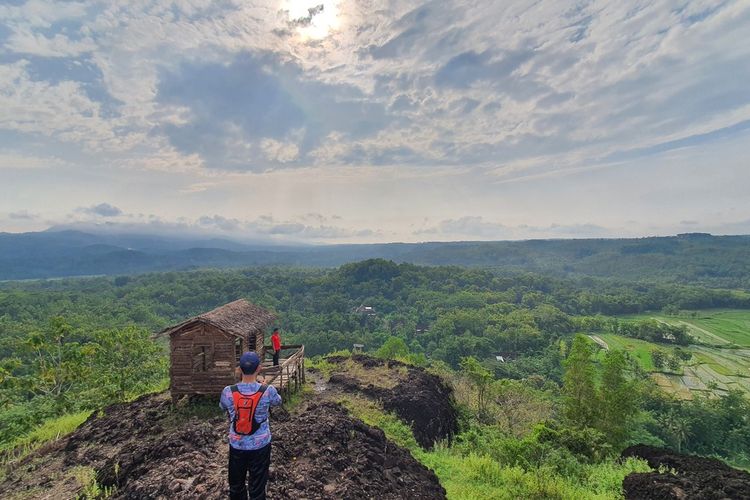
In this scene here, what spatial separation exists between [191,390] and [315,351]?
65178 millimetres

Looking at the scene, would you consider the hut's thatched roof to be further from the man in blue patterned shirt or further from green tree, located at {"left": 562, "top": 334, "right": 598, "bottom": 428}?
green tree, located at {"left": 562, "top": 334, "right": 598, "bottom": 428}

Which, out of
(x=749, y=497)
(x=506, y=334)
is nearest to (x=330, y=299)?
(x=506, y=334)

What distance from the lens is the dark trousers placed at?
6.13 meters

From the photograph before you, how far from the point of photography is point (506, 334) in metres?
93.7

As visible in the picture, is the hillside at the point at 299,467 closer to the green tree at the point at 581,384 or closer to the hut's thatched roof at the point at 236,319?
the hut's thatched roof at the point at 236,319

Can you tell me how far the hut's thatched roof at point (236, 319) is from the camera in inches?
610

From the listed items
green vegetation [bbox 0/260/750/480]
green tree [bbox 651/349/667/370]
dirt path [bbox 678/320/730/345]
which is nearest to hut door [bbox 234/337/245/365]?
green vegetation [bbox 0/260/750/480]

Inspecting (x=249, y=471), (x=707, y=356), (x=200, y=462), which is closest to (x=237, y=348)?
(x=200, y=462)

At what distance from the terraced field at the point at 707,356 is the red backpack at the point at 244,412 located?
79.3 meters

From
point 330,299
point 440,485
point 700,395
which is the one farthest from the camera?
point 330,299

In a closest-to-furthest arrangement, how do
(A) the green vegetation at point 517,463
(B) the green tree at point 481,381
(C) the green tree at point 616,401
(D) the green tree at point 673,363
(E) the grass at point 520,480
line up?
(E) the grass at point 520,480
(A) the green vegetation at point 517,463
(B) the green tree at point 481,381
(C) the green tree at point 616,401
(D) the green tree at point 673,363

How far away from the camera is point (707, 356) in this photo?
281 feet

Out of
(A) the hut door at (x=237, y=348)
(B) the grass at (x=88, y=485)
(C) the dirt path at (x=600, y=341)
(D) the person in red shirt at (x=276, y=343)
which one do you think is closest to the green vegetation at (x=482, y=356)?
(C) the dirt path at (x=600, y=341)

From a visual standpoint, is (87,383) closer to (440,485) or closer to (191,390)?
(191,390)
